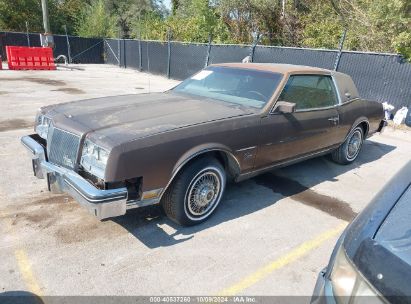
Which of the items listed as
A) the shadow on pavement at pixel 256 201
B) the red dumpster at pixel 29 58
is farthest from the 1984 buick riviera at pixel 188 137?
the red dumpster at pixel 29 58

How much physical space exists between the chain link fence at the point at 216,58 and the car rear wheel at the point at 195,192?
806cm

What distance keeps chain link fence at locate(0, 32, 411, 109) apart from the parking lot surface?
575 centimetres

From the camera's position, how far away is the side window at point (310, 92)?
421 cm

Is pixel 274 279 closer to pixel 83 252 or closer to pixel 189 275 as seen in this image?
pixel 189 275

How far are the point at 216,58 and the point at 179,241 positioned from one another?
13201mm

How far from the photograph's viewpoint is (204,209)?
11.6ft

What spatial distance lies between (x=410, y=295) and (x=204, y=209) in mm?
2426

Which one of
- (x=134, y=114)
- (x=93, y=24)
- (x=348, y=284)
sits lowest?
(x=348, y=284)

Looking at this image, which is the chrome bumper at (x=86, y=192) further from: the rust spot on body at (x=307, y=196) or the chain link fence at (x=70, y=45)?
the chain link fence at (x=70, y=45)

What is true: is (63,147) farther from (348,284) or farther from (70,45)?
(70,45)

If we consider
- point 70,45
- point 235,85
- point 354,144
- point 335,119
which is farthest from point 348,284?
point 70,45

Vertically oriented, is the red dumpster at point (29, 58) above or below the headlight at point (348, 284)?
below

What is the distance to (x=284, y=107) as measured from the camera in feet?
12.7

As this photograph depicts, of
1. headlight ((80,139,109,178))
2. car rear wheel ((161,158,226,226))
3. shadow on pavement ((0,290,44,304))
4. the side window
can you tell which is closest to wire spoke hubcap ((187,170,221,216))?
car rear wheel ((161,158,226,226))
